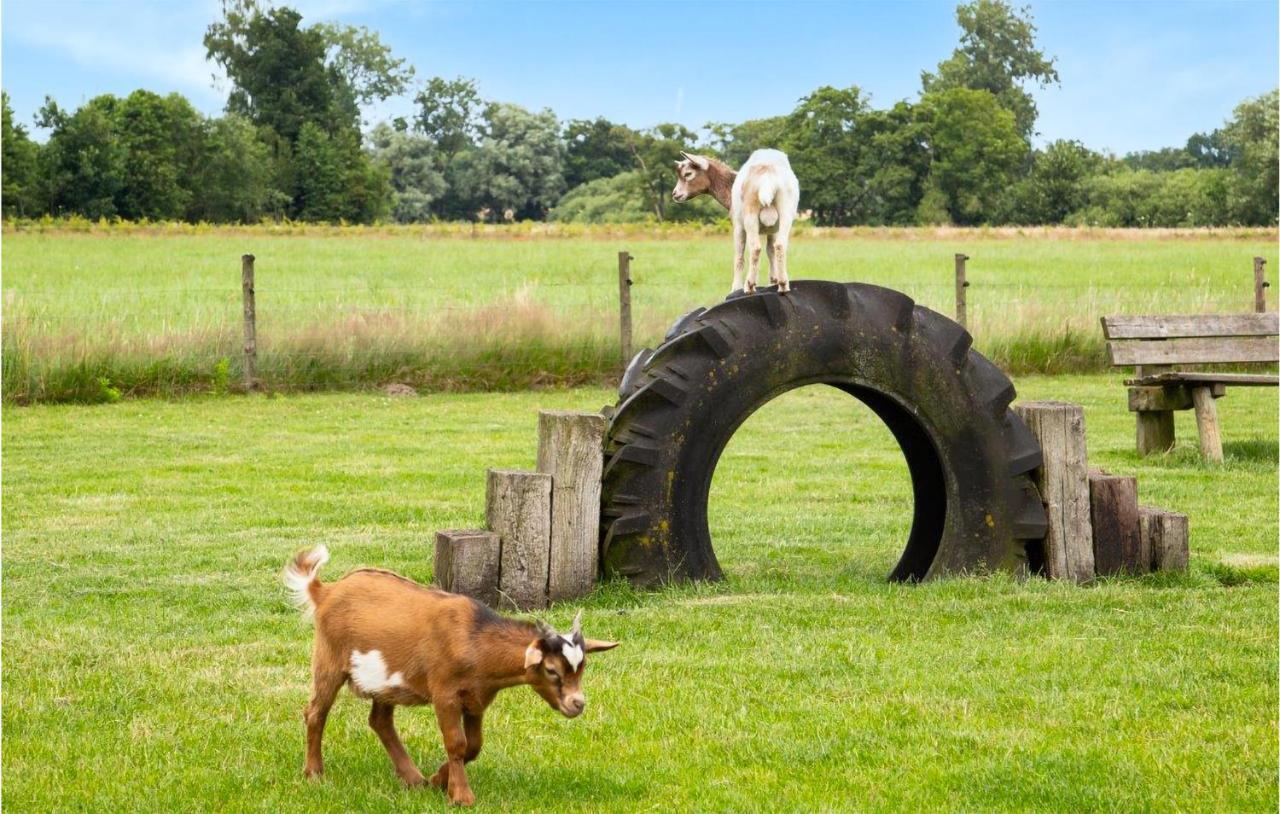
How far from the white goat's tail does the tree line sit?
45.2m

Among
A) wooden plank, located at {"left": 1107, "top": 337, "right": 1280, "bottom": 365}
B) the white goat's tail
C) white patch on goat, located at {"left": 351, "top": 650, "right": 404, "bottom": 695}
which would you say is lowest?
white patch on goat, located at {"left": 351, "top": 650, "right": 404, "bottom": 695}

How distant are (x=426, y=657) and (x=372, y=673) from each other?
0.20 meters

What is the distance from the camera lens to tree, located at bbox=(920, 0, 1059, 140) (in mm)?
100750

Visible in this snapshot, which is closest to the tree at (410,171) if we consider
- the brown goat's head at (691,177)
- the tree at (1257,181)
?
the tree at (1257,181)

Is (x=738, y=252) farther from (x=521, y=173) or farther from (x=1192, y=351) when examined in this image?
(x=521, y=173)

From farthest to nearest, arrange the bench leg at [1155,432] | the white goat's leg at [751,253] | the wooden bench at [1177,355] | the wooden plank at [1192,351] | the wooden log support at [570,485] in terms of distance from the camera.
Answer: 1. the wooden plank at [1192,351]
2. the bench leg at [1155,432]
3. the wooden bench at [1177,355]
4. the white goat's leg at [751,253]
5. the wooden log support at [570,485]

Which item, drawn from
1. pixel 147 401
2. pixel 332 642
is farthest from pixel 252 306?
pixel 332 642

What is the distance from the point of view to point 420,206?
88312mm

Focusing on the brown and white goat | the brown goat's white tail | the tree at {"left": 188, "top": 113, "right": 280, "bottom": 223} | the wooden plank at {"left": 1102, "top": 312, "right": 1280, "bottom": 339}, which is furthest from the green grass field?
the tree at {"left": 188, "top": 113, "right": 280, "bottom": 223}

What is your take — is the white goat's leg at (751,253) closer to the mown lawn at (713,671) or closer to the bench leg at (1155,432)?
the mown lawn at (713,671)

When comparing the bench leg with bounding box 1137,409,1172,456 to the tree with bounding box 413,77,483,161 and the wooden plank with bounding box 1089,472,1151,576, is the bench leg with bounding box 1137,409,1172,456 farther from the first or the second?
the tree with bounding box 413,77,483,161

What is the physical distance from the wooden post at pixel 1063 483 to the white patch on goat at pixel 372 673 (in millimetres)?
4496

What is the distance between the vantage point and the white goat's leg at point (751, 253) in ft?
24.5

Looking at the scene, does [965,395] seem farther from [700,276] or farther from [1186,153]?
[1186,153]
